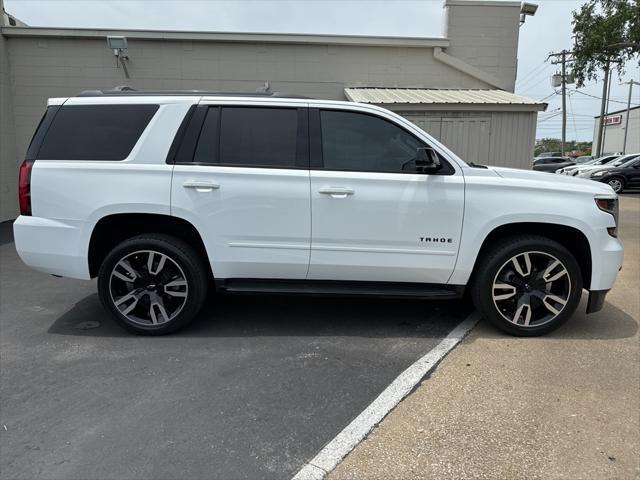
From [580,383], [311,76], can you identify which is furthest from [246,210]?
[311,76]

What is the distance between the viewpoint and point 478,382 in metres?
3.40

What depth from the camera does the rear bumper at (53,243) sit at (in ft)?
13.1

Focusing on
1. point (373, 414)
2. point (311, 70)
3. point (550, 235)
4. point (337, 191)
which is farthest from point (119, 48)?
point (373, 414)

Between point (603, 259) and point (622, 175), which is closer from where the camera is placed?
point (603, 259)

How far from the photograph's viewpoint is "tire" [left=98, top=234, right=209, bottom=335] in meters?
4.05

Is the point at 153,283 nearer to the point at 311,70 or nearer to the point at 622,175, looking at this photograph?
the point at 311,70

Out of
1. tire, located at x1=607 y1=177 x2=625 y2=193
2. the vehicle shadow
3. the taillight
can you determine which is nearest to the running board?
the vehicle shadow

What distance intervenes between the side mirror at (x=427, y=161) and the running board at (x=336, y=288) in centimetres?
101

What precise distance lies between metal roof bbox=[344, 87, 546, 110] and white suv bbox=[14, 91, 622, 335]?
4.90 m

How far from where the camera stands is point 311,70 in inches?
412

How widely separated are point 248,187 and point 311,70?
7.31 m

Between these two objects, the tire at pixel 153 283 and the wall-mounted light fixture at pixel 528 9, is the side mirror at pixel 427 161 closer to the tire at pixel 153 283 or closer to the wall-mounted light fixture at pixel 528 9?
the tire at pixel 153 283

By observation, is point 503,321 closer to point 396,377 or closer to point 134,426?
point 396,377

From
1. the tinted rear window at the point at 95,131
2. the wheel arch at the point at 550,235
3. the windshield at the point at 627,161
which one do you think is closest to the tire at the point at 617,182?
the windshield at the point at 627,161
